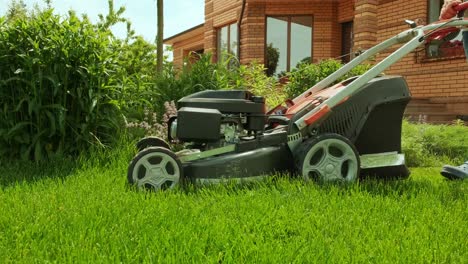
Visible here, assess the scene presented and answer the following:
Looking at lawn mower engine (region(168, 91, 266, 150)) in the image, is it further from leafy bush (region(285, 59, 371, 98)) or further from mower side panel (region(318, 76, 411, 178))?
leafy bush (region(285, 59, 371, 98))

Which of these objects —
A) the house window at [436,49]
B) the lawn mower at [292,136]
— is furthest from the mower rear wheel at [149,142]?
the house window at [436,49]

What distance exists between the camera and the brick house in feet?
30.9

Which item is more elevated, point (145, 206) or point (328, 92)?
point (328, 92)

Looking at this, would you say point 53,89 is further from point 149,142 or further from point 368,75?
point 368,75

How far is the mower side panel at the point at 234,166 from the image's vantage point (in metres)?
3.15

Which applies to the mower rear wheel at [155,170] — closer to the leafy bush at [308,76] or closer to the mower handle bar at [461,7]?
the mower handle bar at [461,7]

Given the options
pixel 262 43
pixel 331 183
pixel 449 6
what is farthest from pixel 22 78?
pixel 262 43

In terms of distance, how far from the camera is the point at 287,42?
14305 millimetres

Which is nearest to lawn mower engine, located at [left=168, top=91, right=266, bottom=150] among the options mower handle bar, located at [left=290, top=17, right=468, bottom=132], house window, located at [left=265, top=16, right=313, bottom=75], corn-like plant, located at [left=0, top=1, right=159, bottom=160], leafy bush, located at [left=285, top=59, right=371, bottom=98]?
mower handle bar, located at [left=290, top=17, right=468, bottom=132]

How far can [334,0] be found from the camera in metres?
13.5

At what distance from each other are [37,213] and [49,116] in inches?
69.9

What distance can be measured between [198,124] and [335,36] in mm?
11307

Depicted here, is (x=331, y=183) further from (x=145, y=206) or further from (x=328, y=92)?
(x=145, y=206)

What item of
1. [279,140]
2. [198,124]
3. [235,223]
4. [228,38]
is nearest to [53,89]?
[198,124]
